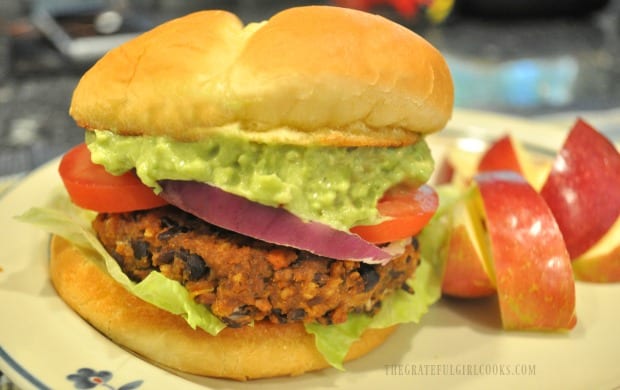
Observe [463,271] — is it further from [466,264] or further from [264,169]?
[264,169]

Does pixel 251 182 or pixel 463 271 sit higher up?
pixel 251 182

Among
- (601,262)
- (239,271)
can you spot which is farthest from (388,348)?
(601,262)

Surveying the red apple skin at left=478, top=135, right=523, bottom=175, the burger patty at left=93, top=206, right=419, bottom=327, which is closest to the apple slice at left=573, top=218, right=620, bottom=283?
the red apple skin at left=478, top=135, right=523, bottom=175

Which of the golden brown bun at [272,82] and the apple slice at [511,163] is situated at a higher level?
the golden brown bun at [272,82]

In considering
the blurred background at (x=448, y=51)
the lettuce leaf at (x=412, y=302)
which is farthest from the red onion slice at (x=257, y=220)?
the blurred background at (x=448, y=51)

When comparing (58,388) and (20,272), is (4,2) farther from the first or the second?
(58,388)

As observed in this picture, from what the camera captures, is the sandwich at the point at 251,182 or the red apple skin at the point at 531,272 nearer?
the sandwich at the point at 251,182

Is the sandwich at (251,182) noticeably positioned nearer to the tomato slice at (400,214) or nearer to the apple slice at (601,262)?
the tomato slice at (400,214)
